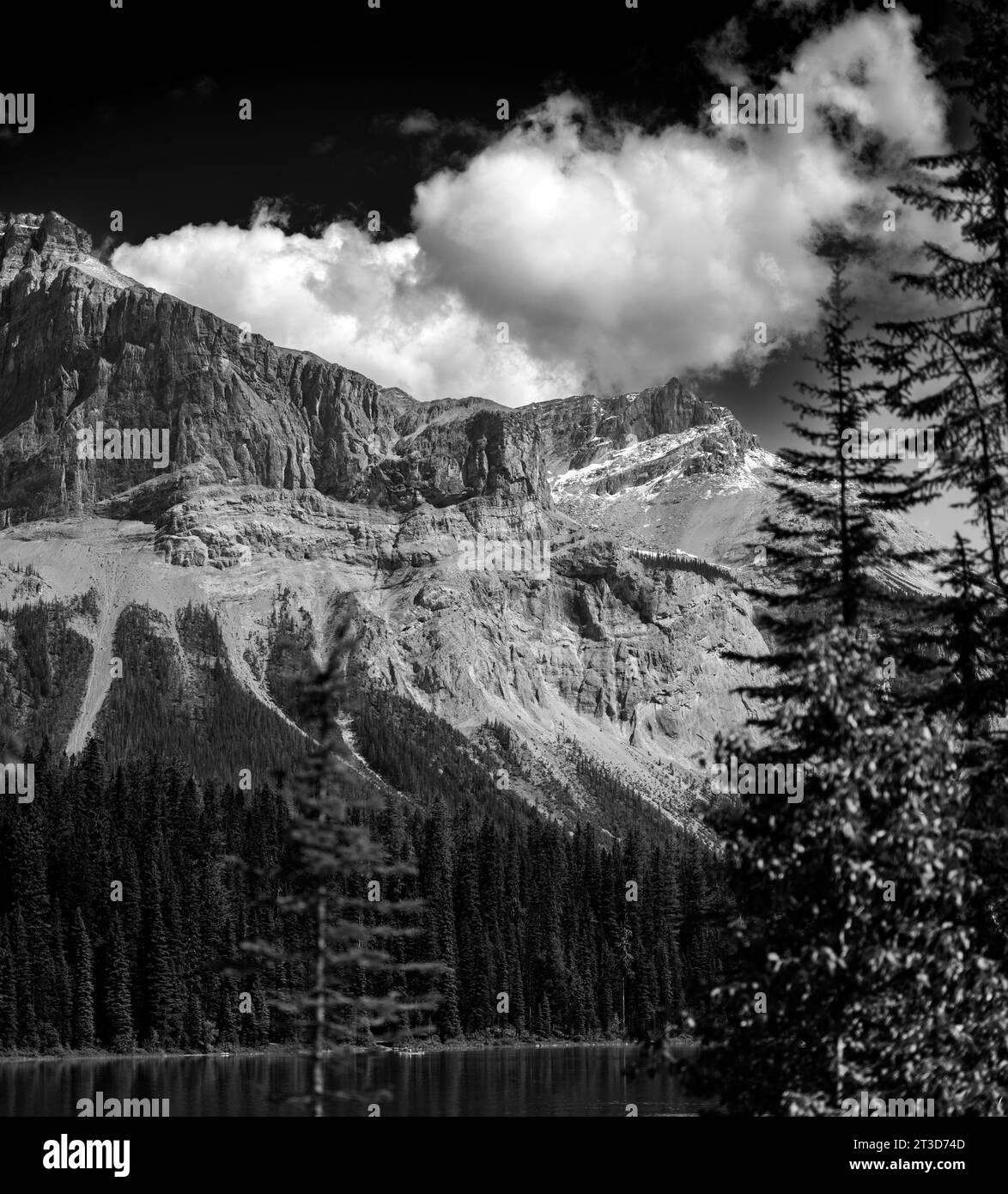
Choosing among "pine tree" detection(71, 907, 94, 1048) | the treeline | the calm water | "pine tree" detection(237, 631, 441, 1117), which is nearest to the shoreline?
the treeline

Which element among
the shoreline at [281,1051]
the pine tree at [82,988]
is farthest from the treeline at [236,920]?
the shoreline at [281,1051]

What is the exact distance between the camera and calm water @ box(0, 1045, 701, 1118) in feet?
264

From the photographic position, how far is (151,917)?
132 m

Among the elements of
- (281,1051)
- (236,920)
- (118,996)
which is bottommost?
(281,1051)

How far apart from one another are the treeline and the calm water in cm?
638

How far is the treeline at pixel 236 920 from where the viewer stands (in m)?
129

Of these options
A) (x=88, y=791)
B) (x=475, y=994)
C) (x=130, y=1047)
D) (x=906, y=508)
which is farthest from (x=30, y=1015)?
(x=906, y=508)

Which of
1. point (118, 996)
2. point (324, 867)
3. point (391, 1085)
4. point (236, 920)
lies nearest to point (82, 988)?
point (118, 996)

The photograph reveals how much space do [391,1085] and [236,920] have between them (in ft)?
193

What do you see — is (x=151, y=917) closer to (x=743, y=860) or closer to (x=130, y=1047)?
(x=130, y=1047)

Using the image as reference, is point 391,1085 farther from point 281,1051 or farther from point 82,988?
point 281,1051

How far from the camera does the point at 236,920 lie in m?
147

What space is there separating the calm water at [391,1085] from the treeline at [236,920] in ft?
20.9

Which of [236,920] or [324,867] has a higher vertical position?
[324,867]
